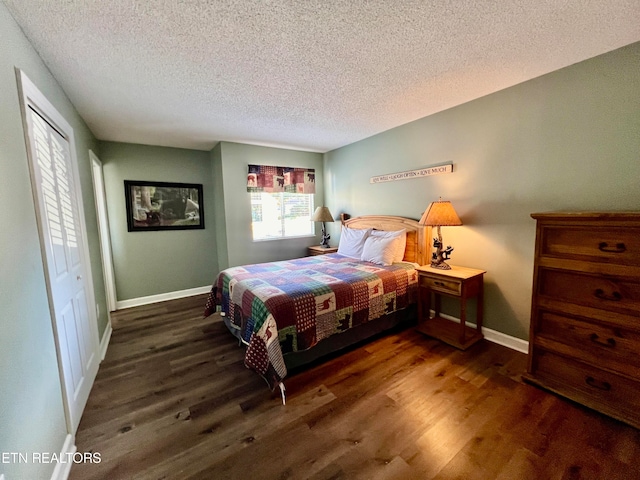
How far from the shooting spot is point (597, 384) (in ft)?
5.55

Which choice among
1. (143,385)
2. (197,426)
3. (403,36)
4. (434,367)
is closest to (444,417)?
(434,367)

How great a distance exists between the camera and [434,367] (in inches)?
87.1

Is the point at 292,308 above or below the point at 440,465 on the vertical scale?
above

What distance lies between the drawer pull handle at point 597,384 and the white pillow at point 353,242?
2.31 m

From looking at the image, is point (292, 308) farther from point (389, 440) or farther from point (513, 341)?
point (513, 341)

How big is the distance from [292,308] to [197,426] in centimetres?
96

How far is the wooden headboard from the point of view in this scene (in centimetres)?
310

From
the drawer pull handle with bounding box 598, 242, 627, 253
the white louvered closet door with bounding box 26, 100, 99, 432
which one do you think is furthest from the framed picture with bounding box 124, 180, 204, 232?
the drawer pull handle with bounding box 598, 242, 627, 253

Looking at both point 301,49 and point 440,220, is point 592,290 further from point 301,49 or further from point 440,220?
point 301,49

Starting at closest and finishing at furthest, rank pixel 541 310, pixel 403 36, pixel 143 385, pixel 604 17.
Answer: pixel 604 17
pixel 403 36
pixel 541 310
pixel 143 385

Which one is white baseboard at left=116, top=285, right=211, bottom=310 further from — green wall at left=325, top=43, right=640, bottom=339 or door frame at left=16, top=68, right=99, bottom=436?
green wall at left=325, top=43, right=640, bottom=339

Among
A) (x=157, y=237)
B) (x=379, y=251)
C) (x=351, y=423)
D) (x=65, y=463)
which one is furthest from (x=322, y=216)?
(x=65, y=463)

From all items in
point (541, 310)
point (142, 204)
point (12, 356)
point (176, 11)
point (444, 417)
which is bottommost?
point (444, 417)

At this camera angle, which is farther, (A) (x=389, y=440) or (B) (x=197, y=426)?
(B) (x=197, y=426)
